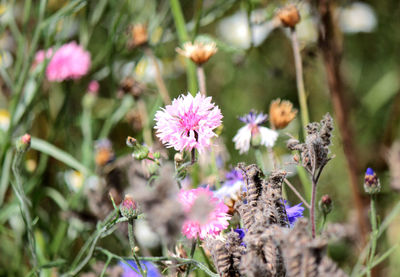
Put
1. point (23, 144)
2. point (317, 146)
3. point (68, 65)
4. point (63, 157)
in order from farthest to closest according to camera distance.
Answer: point (68, 65) < point (63, 157) < point (23, 144) < point (317, 146)

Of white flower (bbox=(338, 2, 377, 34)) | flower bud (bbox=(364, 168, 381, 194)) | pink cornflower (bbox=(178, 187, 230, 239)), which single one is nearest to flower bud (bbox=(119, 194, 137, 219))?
pink cornflower (bbox=(178, 187, 230, 239))

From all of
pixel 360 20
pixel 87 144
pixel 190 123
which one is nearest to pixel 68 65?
pixel 87 144

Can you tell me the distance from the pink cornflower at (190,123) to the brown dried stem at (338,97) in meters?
0.29

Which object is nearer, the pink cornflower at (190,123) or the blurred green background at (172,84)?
the pink cornflower at (190,123)

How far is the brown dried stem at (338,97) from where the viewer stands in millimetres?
Result: 587

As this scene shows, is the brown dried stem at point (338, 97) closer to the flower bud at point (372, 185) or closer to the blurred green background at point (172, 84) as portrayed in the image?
the blurred green background at point (172, 84)

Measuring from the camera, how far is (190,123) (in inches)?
13.6

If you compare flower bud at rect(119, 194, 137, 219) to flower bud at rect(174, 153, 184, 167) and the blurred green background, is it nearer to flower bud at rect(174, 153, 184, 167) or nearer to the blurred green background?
flower bud at rect(174, 153, 184, 167)

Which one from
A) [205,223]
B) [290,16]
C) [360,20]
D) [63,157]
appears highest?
[360,20]

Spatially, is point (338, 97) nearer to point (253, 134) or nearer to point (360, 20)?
point (253, 134)

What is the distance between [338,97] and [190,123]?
12.6 inches

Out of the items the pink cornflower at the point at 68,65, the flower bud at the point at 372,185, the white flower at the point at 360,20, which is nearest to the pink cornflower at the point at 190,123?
the flower bud at the point at 372,185

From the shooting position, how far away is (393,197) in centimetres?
74

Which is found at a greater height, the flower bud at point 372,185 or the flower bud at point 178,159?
the flower bud at point 178,159
